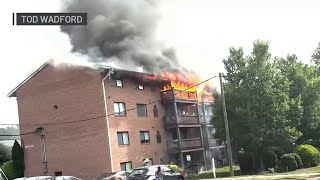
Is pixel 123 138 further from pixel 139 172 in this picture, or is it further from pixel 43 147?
pixel 139 172

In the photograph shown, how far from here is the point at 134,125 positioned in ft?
138

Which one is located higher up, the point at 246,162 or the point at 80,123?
the point at 80,123

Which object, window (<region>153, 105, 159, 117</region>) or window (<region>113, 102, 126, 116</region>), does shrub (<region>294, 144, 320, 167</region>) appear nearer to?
window (<region>153, 105, 159, 117</region>)

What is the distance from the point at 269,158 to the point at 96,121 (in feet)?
48.6

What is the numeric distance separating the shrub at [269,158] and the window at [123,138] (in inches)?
469

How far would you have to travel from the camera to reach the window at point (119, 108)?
1596 inches

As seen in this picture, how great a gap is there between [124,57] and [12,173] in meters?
21.3

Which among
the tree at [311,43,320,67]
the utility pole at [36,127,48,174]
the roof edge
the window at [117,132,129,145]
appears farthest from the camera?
the tree at [311,43,320,67]

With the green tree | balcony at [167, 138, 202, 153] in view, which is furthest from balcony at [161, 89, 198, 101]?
the green tree

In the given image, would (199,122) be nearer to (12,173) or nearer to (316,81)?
(316,81)

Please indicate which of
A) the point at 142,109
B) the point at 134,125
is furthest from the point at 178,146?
the point at 134,125

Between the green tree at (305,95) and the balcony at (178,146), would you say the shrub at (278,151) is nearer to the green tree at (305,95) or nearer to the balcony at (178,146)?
the green tree at (305,95)

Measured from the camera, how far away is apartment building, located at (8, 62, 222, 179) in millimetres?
39500
